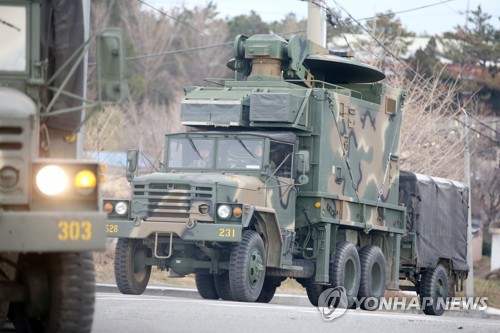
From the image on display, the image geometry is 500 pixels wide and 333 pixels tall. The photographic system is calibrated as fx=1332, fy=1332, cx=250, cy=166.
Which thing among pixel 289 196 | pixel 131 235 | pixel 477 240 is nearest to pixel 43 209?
pixel 131 235

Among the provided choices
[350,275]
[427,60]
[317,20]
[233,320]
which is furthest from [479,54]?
[233,320]

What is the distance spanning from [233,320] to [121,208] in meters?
6.10

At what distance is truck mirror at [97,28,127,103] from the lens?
978cm

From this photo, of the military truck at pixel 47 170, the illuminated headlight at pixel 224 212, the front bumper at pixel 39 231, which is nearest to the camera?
the front bumper at pixel 39 231

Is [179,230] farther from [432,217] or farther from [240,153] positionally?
[432,217]

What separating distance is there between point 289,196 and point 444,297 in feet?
19.6

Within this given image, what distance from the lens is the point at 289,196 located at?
21.1 meters

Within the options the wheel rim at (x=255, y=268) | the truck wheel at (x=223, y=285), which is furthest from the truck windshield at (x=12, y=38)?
the truck wheel at (x=223, y=285)

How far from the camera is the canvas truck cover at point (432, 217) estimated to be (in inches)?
985

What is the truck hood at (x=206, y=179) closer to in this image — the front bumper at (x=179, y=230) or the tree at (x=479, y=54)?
the front bumper at (x=179, y=230)

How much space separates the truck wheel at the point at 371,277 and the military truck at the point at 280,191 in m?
0.02

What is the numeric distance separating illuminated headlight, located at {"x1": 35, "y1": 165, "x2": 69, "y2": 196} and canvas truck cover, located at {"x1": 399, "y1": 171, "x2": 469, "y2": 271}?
51.3 feet

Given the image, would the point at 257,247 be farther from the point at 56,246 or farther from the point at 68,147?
the point at 56,246

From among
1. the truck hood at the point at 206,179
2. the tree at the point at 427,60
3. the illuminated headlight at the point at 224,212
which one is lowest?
the illuminated headlight at the point at 224,212
